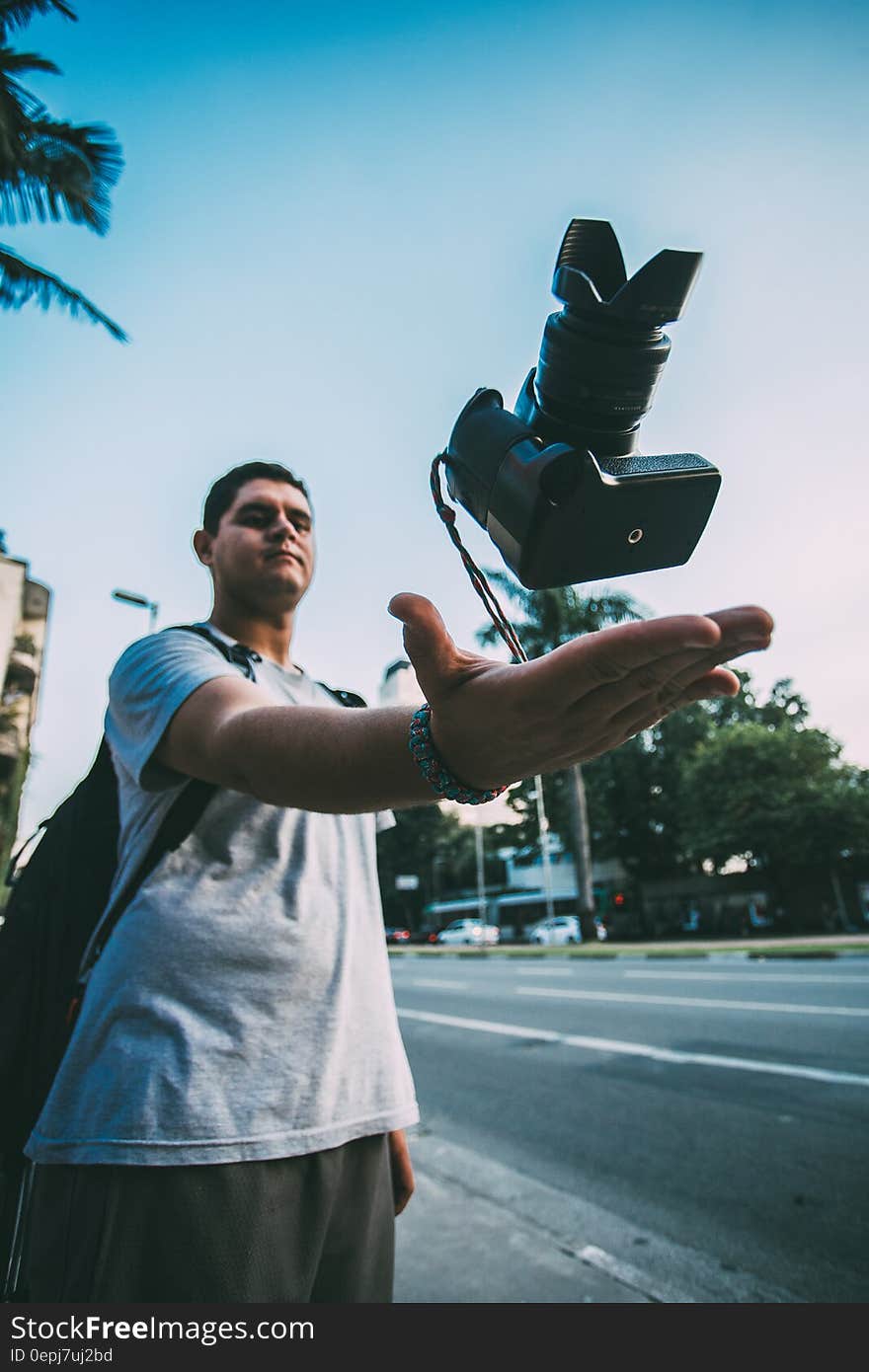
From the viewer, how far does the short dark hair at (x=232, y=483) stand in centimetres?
167

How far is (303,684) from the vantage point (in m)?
1.63

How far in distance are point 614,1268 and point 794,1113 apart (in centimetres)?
265

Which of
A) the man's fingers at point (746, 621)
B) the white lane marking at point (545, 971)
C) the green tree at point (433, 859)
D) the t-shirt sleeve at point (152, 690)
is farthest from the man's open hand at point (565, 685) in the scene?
the green tree at point (433, 859)

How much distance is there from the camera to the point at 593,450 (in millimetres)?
785

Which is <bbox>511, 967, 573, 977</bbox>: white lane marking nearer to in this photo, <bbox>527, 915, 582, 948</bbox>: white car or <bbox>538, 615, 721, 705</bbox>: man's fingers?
<bbox>538, 615, 721, 705</bbox>: man's fingers

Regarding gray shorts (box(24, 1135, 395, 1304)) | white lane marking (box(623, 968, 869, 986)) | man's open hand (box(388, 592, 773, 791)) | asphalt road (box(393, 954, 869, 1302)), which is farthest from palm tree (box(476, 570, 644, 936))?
white lane marking (box(623, 968, 869, 986))

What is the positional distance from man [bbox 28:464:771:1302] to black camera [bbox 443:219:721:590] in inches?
5.3

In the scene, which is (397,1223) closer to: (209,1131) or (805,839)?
(209,1131)

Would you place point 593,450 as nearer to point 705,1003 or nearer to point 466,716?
point 466,716

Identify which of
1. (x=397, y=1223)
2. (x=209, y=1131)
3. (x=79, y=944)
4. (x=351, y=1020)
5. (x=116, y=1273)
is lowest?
(x=397, y=1223)

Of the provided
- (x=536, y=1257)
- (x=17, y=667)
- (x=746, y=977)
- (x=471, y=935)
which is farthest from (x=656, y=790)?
(x=536, y=1257)

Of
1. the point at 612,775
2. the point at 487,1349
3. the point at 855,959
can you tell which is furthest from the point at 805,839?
the point at 487,1349

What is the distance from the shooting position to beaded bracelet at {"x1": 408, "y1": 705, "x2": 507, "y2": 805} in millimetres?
865

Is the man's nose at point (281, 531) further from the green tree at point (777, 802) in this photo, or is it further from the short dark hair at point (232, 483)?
the green tree at point (777, 802)
